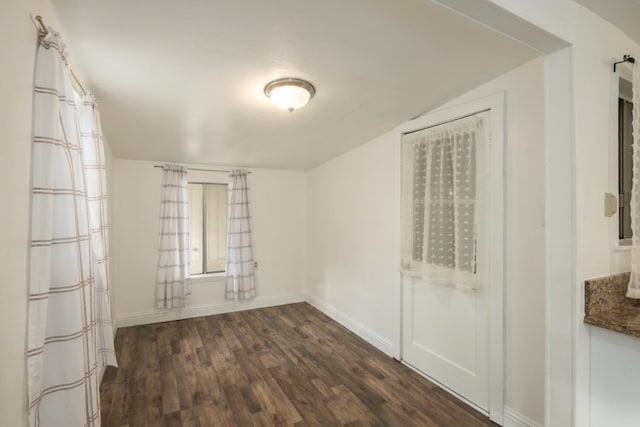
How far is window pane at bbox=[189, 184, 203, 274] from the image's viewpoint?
13.8 ft

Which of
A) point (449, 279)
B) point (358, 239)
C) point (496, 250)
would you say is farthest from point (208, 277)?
A: point (496, 250)

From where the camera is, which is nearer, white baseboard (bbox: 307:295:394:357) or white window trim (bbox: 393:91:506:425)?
white window trim (bbox: 393:91:506:425)

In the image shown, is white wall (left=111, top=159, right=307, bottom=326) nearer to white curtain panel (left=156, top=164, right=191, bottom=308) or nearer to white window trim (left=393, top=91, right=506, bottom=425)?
white curtain panel (left=156, top=164, right=191, bottom=308)

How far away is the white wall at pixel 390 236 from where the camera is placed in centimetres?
181

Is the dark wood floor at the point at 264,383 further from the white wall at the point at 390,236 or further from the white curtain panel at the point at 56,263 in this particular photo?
the white curtain panel at the point at 56,263

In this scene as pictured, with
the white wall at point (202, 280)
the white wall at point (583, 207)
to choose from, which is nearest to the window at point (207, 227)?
the white wall at point (202, 280)

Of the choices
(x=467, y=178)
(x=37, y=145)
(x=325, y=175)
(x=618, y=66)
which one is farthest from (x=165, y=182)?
(x=618, y=66)

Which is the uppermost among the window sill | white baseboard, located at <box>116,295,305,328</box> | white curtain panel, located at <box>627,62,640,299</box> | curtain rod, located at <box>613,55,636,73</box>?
curtain rod, located at <box>613,55,636,73</box>

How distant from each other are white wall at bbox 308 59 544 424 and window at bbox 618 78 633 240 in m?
0.34

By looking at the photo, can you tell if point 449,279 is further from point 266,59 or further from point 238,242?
point 238,242

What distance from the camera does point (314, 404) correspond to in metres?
2.22

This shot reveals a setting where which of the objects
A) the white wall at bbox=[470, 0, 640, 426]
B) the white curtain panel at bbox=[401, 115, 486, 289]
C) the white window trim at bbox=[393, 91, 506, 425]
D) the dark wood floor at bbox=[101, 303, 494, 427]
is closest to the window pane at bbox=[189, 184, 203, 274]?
the dark wood floor at bbox=[101, 303, 494, 427]

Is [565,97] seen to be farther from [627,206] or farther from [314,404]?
[314,404]

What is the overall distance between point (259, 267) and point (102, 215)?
2.82 meters
